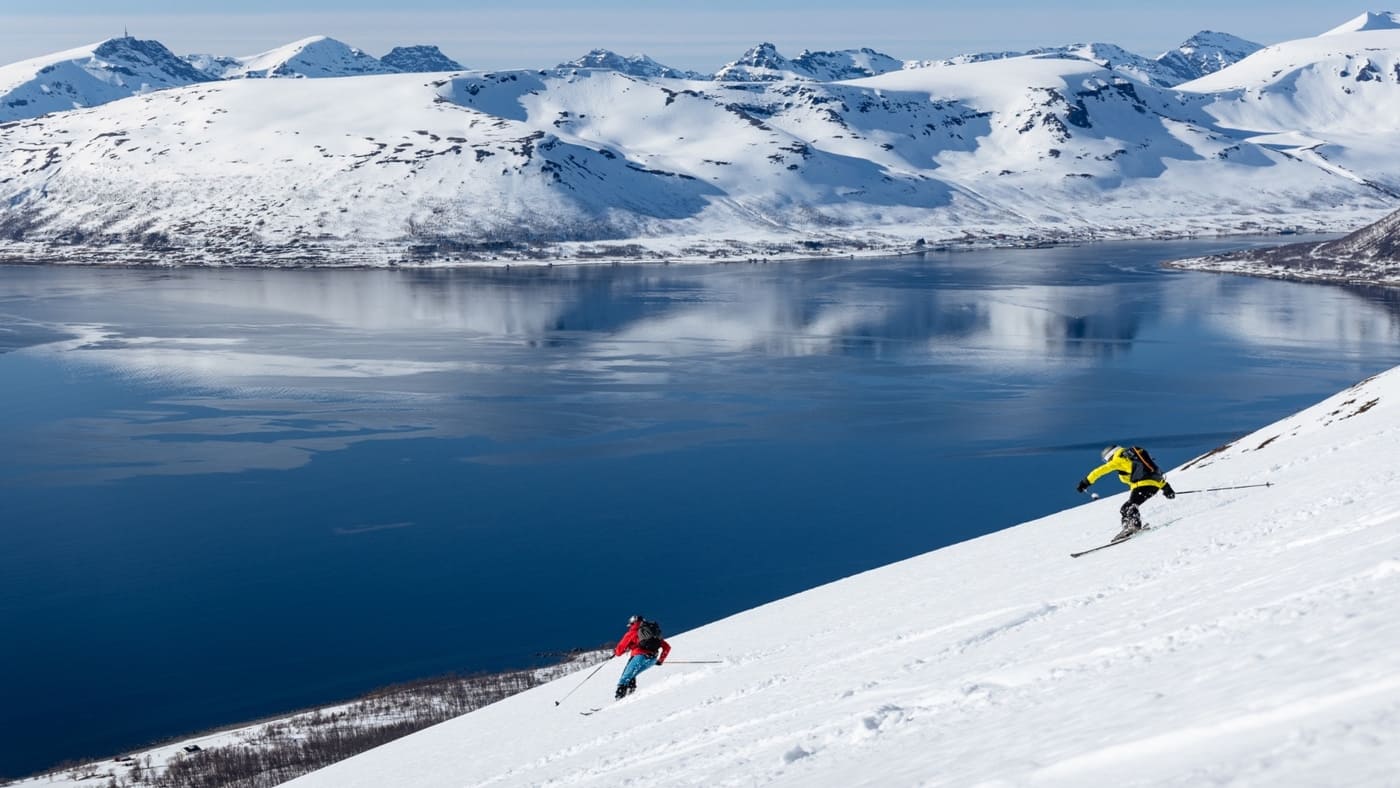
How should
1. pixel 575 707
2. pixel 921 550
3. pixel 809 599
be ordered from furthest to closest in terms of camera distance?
1. pixel 921 550
2. pixel 809 599
3. pixel 575 707

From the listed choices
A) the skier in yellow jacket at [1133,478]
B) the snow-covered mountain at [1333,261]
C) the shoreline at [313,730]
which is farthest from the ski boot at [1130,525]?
the snow-covered mountain at [1333,261]

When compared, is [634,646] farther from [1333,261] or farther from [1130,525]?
[1333,261]

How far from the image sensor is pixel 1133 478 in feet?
63.9

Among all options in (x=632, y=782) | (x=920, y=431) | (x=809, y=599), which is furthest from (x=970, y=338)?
(x=632, y=782)

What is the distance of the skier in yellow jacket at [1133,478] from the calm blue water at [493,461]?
17.6 meters

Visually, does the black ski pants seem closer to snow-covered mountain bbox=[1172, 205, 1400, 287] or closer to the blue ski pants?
the blue ski pants

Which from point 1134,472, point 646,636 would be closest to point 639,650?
point 646,636

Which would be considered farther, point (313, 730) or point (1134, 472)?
point (313, 730)

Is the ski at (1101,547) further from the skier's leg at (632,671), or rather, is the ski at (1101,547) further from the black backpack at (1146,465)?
the skier's leg at (632,671)

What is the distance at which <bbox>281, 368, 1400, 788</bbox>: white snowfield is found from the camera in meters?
7.64

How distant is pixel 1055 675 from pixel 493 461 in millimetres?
44089

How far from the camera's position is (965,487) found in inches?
1921

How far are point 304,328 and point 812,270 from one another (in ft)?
276

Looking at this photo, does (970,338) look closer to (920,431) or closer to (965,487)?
(920,431)
